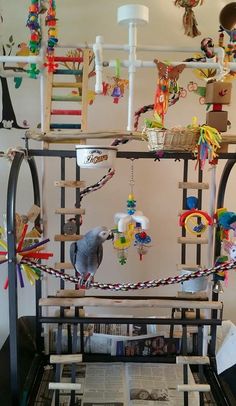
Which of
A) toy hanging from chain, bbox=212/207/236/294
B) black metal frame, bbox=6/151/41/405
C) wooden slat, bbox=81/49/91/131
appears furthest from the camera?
wooden slat, bbox=81/49/91/131

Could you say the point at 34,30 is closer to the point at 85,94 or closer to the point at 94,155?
Answer: the point at 85,94

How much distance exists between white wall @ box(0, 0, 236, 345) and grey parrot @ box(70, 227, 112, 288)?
0.49m

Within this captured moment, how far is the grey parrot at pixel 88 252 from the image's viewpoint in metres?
1.02

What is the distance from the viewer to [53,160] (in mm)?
1525

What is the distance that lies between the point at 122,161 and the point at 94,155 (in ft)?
1.66

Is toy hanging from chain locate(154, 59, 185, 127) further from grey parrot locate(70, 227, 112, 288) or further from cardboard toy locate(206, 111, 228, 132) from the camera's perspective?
grey parrot locate(70, 227, 112, 288)

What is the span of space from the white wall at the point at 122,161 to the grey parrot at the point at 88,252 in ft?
1.59

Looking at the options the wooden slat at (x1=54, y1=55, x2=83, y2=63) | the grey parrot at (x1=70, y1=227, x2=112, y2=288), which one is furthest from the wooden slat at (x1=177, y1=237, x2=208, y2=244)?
the wooden slat at (x1=54, y1=55, x2=83, y2=63)

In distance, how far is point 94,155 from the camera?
3.37 feet

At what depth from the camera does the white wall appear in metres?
1.42

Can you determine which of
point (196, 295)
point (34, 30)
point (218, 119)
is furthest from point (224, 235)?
point (34, 30)

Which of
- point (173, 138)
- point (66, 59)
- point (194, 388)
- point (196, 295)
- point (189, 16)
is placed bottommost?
point (194, 388)

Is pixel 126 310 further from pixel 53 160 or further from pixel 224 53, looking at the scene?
pixel 224 53

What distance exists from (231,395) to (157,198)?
742 millimetres
